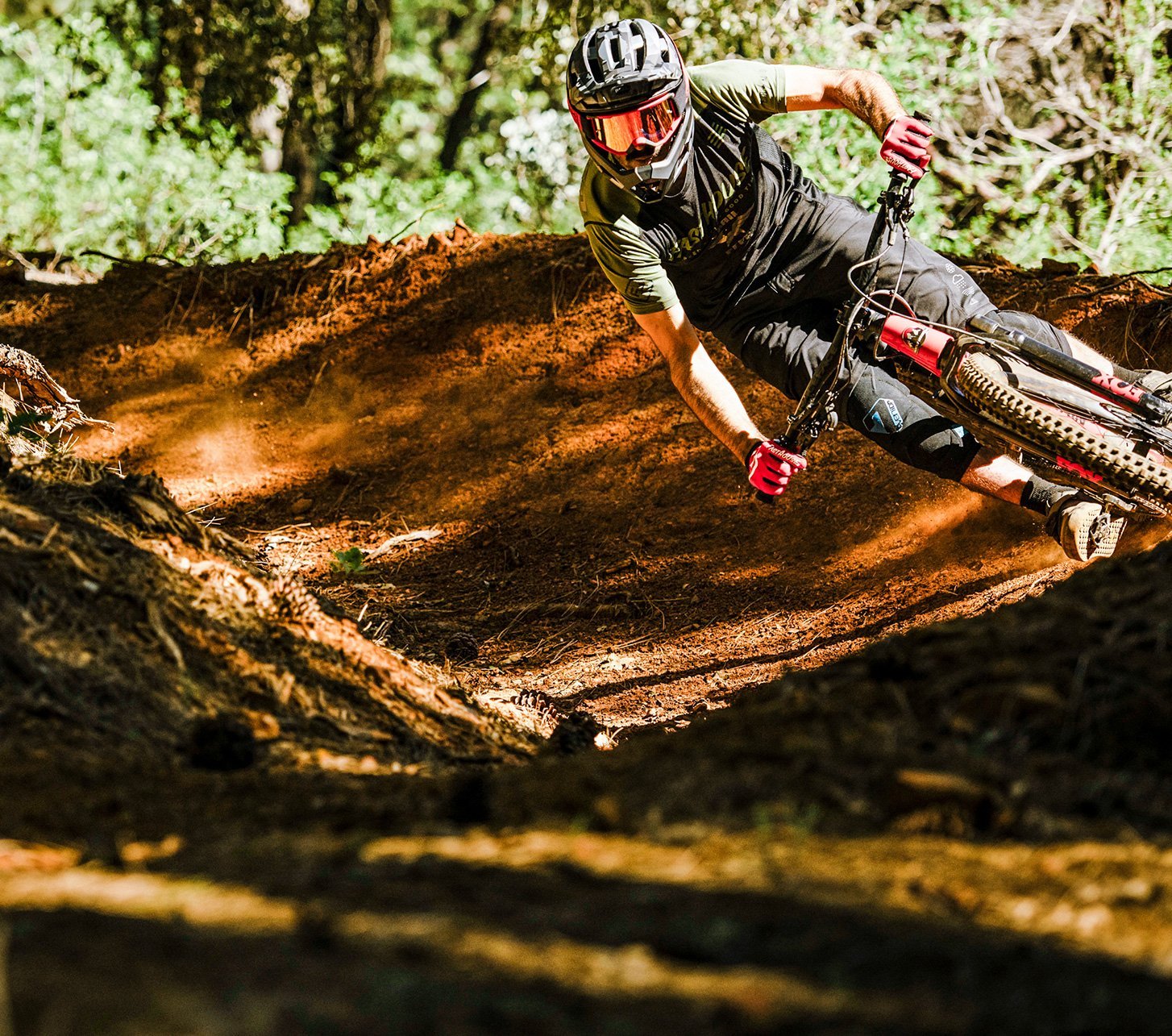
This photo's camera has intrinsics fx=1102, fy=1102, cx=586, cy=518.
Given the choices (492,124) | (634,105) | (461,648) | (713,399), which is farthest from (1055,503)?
(492,124)

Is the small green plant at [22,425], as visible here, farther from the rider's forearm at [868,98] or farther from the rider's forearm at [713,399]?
the rider's forearm at [868,98]

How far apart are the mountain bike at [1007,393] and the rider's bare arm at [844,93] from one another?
0.95ft

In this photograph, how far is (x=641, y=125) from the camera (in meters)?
4.14

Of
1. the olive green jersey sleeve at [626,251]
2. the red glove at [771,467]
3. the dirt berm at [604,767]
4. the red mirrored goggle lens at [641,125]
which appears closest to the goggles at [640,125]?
the red mirrored goggle lens at [641,125]

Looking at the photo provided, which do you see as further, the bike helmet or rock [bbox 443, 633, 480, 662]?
rock [bbox 443, 633, 480, 662]

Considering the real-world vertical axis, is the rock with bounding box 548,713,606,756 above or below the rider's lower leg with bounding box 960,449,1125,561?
below

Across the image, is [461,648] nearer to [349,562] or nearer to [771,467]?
[349,562]

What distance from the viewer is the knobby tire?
3975mm

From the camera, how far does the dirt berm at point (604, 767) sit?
61.1 inches

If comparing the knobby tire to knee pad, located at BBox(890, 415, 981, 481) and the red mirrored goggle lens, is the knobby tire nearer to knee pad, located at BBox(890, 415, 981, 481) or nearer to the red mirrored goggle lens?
knee pad, located at BBox(890, 415, 981, 481)

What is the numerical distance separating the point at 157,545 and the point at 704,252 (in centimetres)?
242

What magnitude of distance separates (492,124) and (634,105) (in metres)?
13.3

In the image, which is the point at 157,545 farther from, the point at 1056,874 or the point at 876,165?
the point at 876,165

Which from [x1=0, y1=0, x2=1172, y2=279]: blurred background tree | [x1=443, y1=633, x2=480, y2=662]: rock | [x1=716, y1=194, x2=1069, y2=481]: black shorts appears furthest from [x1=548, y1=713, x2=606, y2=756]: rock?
Result: [x1=0, y1=0, x2=1172, y2=279]: blurred background tree
